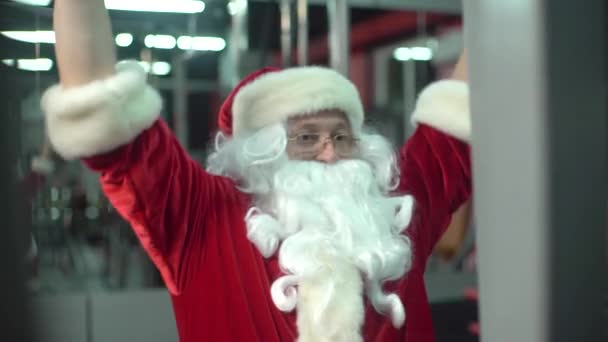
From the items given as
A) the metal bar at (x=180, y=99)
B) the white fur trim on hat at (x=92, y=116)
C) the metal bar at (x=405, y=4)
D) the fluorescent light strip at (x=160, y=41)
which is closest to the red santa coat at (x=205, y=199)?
the white fur trim on hat at (x=92, y=116)

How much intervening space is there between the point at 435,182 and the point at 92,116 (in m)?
0.67

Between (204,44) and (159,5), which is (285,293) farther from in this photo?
(204,44)

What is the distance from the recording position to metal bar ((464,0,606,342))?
18.6 inches

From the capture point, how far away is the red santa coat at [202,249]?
1.03 m

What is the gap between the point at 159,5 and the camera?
2.34 meters

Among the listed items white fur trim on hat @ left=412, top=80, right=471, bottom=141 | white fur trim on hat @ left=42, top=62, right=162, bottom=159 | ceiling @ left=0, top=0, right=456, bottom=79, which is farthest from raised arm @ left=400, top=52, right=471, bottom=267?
ceiling @ left=0, top=0, right=456, bottom=79

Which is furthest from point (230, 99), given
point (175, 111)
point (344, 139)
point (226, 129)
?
point (175, 111)

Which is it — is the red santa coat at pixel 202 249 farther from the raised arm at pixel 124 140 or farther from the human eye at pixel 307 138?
the human eye at pixel 307 138

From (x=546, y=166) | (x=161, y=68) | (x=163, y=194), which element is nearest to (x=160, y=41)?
(x=161, y=68)

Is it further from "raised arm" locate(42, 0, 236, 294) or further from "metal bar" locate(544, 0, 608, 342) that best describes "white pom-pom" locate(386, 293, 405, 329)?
"metal bar" locate(544, 0, 608, 342)

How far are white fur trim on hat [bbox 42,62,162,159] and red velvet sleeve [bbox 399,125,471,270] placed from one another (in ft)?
1.92

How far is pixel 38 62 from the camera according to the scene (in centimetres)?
134

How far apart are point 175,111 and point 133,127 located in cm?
215

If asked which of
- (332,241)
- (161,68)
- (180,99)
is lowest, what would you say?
(332,241)
